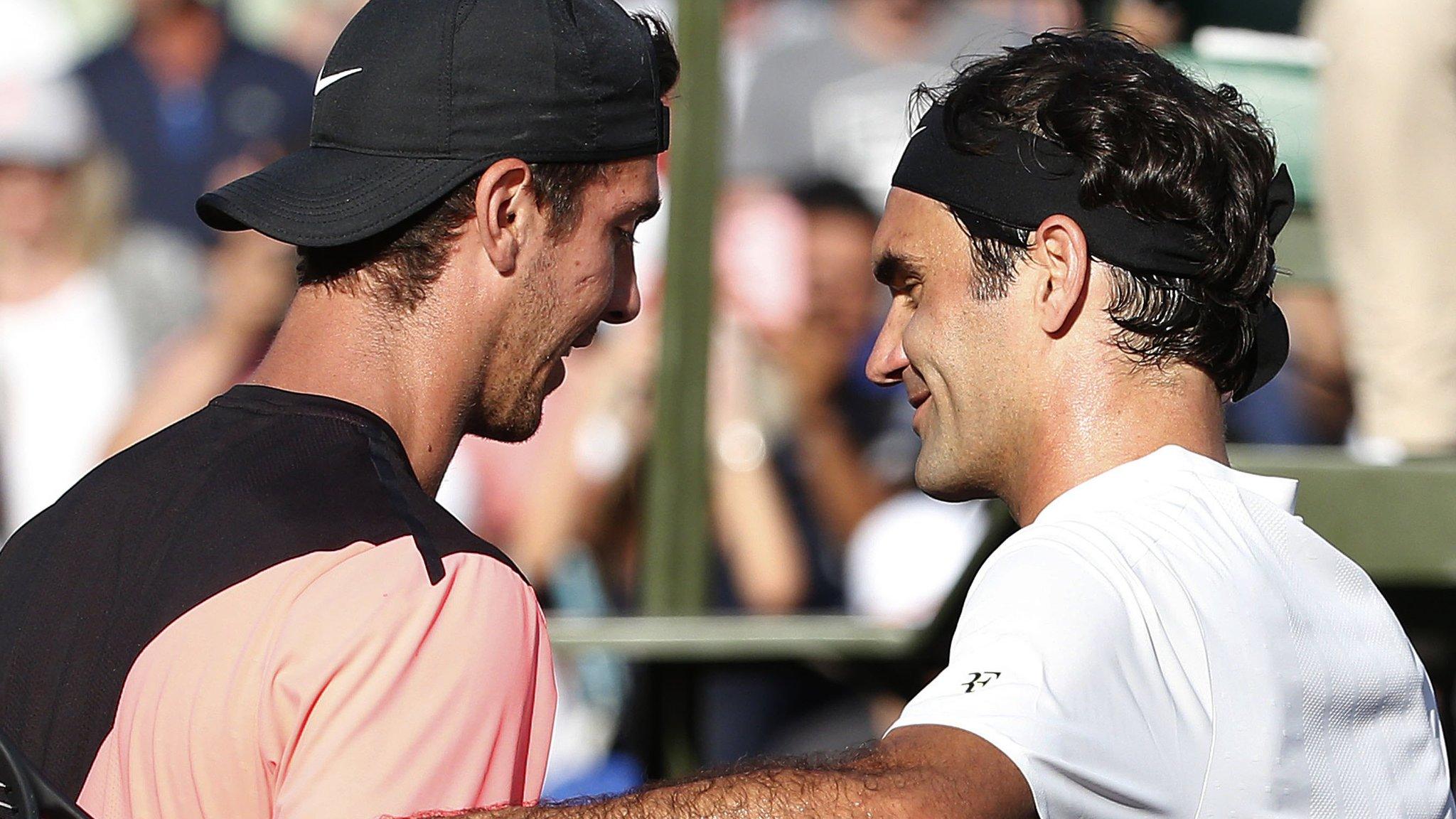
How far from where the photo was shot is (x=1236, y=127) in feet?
6.45

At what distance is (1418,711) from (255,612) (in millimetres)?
1225

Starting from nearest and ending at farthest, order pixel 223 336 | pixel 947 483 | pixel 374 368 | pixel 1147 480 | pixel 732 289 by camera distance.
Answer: pixel 374 368, pixel 1147 480, pixel 947 483, pixel 223 336, pixel 732 289

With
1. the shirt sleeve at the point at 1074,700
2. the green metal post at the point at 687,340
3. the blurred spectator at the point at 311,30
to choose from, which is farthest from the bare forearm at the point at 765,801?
the blurred spectator at the point at 311,30

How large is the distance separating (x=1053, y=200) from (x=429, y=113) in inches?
28.8

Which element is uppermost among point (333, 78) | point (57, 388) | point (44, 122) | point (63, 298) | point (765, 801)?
point (333, 78)

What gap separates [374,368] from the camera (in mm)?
1630

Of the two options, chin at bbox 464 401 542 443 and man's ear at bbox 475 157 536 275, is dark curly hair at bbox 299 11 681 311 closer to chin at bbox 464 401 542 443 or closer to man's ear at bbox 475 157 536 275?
man's ear at bbox 475 157 536 275

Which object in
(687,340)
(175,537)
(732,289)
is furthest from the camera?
(732,289)

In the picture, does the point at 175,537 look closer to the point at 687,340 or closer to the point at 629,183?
the point at 629,183

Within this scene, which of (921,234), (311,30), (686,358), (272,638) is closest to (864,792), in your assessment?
(272,638)

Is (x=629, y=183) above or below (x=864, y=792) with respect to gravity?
above

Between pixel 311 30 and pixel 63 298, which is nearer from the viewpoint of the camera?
pixel 63 298

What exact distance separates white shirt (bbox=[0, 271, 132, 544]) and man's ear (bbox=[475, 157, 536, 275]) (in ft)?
9.51

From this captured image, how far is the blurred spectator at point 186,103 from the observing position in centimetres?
431
